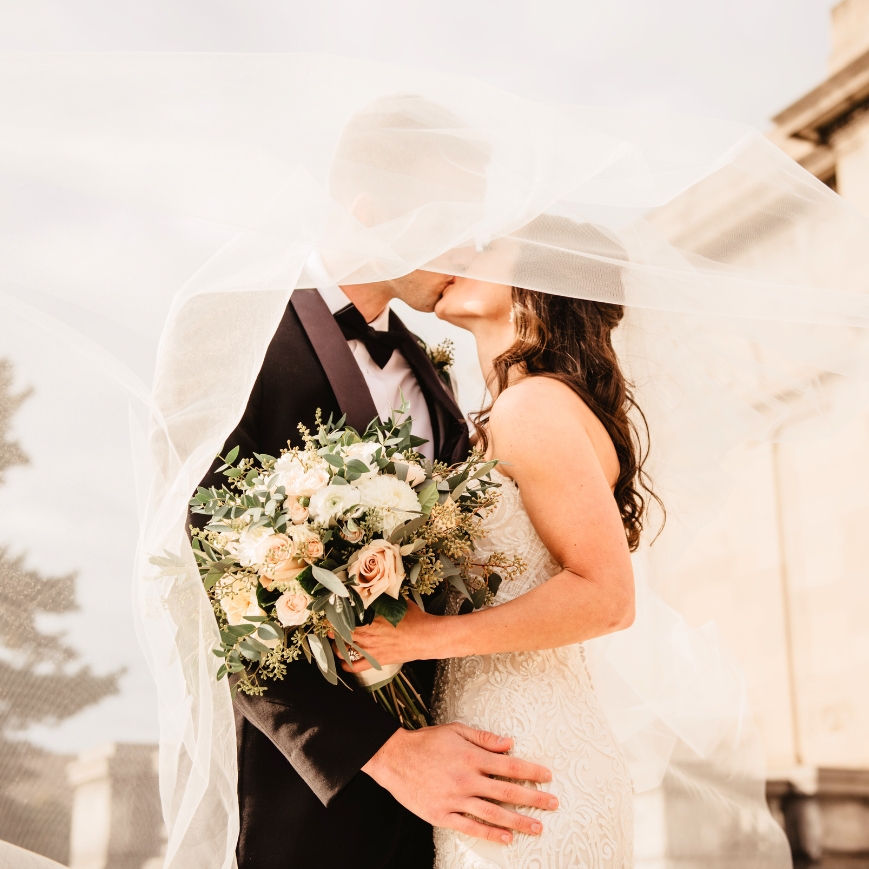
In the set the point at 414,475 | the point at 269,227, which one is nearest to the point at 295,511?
the point at 414,475

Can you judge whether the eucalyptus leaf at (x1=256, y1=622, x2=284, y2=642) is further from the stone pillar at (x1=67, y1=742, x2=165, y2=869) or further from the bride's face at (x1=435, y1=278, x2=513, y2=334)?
the bride's face at (x1=435, y1=278, x2=513, y2=334)

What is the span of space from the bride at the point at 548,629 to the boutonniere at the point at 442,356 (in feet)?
2.28

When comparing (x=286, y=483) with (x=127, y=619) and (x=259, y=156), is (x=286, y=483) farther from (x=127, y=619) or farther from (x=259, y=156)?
(x=259, y=156)

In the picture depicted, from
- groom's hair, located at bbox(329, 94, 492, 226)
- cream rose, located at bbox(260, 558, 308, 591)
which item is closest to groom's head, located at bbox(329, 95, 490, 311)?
groom's hair, located at bbox(329, 94, 492, 226)

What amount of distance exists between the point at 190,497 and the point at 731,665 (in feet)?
9.38

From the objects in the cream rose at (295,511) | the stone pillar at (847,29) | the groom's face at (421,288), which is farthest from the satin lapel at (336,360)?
the stone pillar at (847,29)

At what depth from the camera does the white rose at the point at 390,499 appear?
2059mm

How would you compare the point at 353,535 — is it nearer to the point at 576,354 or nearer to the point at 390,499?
the point at 390,499

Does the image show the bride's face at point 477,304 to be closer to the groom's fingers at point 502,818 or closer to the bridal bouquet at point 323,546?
the bridal bouquet at point 323,546

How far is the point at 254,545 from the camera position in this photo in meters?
2.04

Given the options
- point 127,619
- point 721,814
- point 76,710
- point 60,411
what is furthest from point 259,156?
point 721,814

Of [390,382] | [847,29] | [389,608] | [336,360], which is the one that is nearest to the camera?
[389,608]

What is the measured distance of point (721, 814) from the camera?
4.66 metres

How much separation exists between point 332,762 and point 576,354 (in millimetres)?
1478
